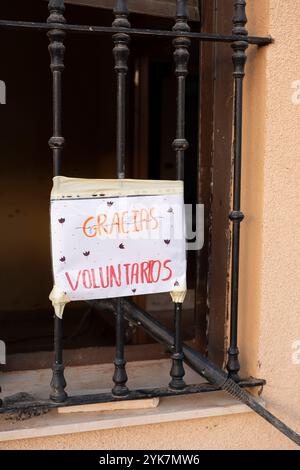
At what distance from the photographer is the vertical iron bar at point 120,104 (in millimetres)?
1688

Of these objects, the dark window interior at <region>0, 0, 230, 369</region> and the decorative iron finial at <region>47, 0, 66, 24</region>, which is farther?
the dark window interior at <region>0, 0, 230, 369</region>

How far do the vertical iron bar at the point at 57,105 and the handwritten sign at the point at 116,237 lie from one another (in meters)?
0.11

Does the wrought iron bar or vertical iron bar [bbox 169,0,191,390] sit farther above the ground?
the wrought iron bar

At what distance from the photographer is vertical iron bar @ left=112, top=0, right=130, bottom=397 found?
1.69 metres

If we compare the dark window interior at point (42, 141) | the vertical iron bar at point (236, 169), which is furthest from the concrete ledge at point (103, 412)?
the dark window interior at point (42, 141)

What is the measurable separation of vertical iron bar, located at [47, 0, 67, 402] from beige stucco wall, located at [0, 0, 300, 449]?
10.4 inches

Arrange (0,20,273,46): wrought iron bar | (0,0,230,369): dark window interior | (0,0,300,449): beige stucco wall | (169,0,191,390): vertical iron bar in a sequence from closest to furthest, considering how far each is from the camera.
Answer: (0,20,273,46): wrought iron bar < (169,0,191,390): vertical iron bar < (0,0,300,449): beige stucco wall < (0,0,230,369): dark window interior

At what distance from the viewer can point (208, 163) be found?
2068 mm

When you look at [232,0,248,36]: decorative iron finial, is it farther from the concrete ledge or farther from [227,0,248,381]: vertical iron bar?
the concrete ledge

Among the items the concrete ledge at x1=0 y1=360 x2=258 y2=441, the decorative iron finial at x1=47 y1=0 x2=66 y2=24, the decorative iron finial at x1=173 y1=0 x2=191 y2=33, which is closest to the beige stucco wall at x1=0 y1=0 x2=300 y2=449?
the concrete ledge at x1=0 y1=360 x2=258 y2=441

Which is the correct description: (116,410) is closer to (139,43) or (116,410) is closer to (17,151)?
(139,43)

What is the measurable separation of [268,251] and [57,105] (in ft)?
2.93

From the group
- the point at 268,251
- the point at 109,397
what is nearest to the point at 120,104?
the point at 268,251

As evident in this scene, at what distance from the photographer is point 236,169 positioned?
187cm
